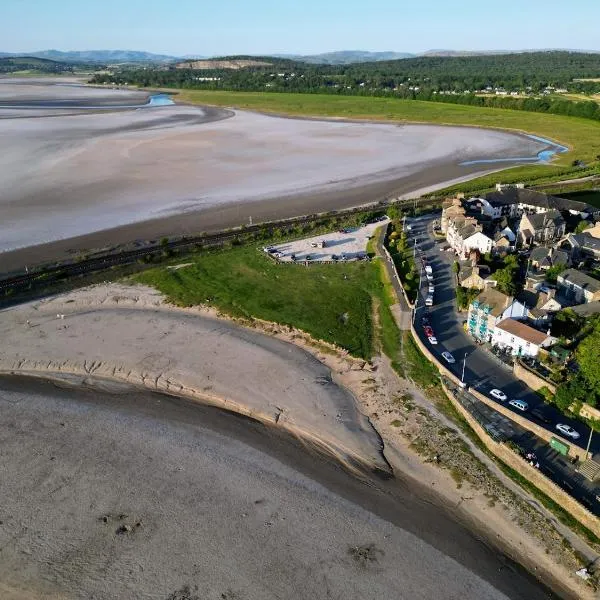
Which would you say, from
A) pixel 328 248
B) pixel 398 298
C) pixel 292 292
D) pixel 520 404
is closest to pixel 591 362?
pixel 520 404

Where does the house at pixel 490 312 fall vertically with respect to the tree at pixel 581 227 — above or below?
below

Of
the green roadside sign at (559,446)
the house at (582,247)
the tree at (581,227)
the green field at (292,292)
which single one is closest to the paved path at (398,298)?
the green field at (292,292)

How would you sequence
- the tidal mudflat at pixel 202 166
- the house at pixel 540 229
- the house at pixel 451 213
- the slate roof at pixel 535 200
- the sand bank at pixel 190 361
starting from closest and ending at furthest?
the sand bank at pixel 190 361 → the house at pixel 540 229 → the house at pixel 451 213 → the slate roof at pixel 535 200 → the tidal mudflat at pixel 202 166

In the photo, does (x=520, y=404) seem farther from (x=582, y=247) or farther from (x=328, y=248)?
(x=328, y=248)

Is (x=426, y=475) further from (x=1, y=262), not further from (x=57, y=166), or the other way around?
(x=57, y=166)

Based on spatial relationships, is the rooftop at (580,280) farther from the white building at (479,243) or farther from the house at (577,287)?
the white building at (479,243)

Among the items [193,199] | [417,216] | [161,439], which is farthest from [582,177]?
[161,439]

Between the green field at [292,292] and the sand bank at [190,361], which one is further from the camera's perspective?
the green field at [292,292]

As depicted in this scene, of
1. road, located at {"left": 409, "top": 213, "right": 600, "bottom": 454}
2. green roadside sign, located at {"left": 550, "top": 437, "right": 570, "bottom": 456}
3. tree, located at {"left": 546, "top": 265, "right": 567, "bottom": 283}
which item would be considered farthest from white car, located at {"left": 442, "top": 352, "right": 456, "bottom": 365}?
tree, located at {"left": 546, "top": 265, "right": 567, "bottom": 283}

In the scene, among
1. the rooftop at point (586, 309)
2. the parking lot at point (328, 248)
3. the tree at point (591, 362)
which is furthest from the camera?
the parking lot at point (328, 248)
